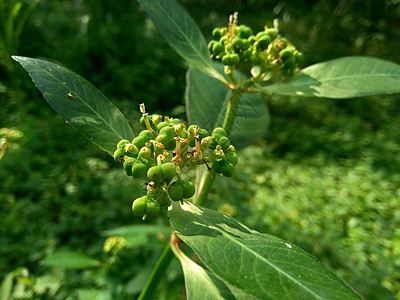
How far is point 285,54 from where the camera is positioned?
0.75m

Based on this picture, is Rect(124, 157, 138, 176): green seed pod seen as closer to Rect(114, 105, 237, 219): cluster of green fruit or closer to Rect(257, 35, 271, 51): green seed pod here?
Rect(114, 105, 237, 219): cluster of green fruit

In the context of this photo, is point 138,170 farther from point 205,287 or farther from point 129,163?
point 205,287

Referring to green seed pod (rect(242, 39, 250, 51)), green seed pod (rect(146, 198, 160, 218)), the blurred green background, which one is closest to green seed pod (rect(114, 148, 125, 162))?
green seed pod (rect(146, 198, 160, 218))

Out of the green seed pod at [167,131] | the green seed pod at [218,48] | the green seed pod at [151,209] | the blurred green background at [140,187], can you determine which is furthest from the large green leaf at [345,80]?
the blurred green background at [140,187]

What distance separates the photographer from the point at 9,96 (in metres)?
2.77

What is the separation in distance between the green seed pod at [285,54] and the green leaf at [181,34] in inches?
5.8

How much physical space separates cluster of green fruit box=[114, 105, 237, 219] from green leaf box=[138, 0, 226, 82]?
229mm

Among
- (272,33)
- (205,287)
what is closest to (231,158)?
(205,287)

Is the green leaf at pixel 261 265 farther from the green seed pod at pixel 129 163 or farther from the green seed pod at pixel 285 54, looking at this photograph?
the green seed pod at pixel 285 54

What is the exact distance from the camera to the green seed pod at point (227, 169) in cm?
58

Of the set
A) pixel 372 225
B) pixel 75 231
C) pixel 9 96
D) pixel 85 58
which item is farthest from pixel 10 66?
pixel 372 225

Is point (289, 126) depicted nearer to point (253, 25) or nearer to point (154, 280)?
point (253, 25)

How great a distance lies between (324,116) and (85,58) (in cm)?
273

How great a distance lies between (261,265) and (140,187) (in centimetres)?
138
